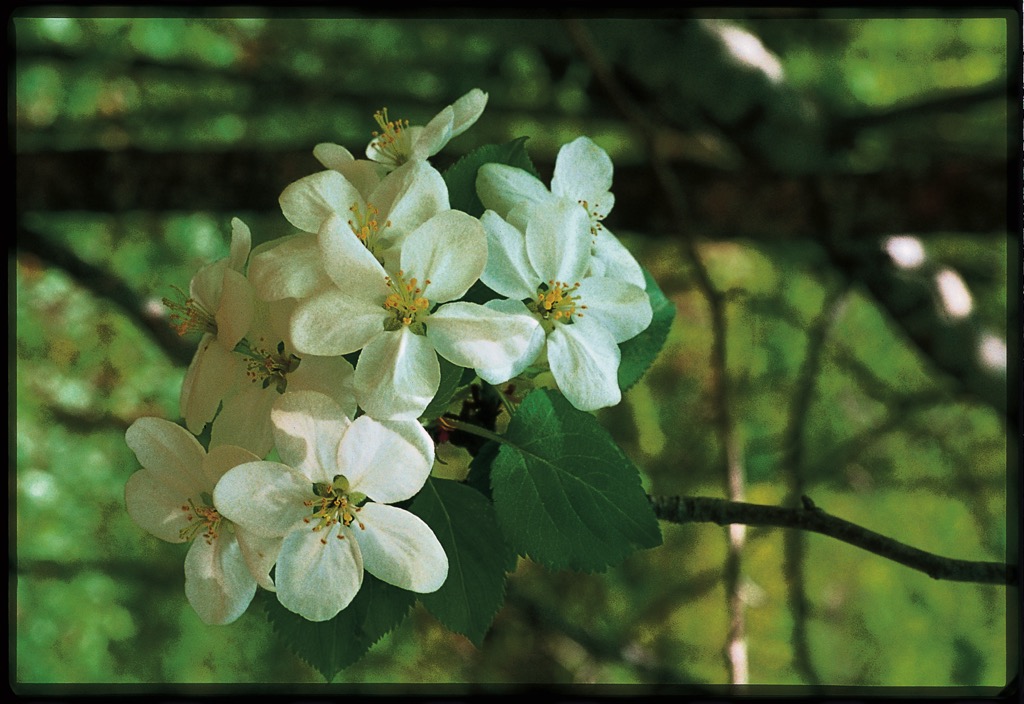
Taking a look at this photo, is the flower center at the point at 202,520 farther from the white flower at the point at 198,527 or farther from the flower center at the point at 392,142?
the flower center at the point at 392,142

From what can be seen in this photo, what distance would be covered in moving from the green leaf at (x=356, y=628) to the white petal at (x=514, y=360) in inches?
4.5

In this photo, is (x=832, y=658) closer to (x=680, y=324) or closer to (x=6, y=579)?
(x=680, y=324)

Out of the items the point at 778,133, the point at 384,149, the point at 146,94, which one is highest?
the point at 146,94

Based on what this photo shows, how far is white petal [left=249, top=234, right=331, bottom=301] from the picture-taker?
355mm

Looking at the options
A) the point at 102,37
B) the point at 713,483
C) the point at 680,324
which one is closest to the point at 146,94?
the point at 102,37

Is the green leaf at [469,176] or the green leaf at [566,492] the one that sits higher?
the green leaf at [469,176]

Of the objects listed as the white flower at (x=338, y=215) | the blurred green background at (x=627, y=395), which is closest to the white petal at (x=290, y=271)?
the white flower at (x=338, y=215)

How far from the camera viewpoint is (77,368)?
5.00 ft

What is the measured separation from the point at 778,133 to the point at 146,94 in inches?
41.2

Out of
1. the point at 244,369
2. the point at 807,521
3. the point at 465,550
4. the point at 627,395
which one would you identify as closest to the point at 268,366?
the point at 244,369

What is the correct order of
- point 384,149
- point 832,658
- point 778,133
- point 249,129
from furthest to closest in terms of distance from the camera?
point 249,129
point 832,658
point 778,133
point 384,149

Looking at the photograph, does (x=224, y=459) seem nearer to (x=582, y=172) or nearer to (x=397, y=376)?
(x=397, y=376)

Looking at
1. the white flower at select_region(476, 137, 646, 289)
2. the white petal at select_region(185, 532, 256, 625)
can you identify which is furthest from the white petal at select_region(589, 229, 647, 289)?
the white petal at select_region(185, 532, 256, 625)

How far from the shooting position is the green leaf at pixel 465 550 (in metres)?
0.40
